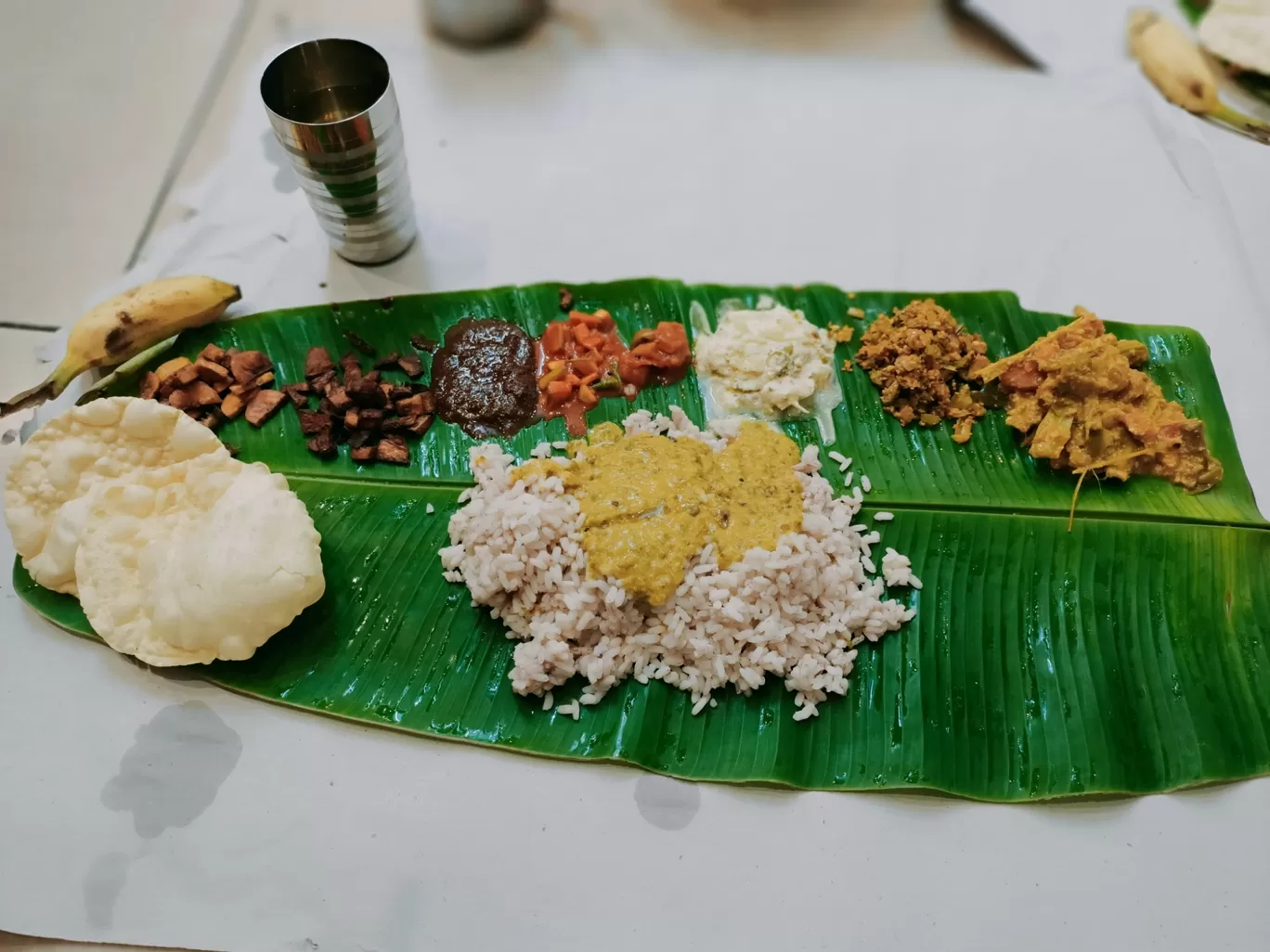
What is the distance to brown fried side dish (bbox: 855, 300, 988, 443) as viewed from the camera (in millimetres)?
3102

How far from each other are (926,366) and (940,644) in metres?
1.04

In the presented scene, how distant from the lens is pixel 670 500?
2709mm

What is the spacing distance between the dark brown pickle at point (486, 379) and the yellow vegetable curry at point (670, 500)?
348mm

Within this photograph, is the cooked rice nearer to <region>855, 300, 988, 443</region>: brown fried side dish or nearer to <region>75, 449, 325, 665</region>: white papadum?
<region>75, 449, 325, 665</region>: white papadum

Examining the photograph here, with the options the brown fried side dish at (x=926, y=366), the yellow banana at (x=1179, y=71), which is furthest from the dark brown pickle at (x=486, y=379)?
the yellow banana at (x=1179, y=71)

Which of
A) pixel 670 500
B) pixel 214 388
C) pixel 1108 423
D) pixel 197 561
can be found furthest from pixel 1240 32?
pixel 197 561

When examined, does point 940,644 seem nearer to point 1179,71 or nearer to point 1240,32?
point 1179,71

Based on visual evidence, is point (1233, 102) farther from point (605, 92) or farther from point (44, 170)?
point (44, 170)

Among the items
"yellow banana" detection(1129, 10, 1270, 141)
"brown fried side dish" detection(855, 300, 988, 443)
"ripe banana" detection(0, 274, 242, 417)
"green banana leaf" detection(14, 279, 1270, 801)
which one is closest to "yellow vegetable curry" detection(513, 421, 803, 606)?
"green banana leaf" detection(14, 279, 1270, 801)

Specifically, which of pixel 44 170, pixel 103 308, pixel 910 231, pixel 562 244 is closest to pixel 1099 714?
pixel 910 231

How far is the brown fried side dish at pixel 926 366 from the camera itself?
122 inches

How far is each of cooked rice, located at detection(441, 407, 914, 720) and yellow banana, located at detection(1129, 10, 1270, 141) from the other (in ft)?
10.4

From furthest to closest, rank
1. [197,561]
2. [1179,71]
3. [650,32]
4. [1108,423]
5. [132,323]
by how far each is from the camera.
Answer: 1. [650,32]
2. [1179,71]
3. [132,323]
4. [1108,423]
5. [197,561]

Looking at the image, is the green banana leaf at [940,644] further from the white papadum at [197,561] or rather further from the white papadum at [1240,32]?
the white papadum at [1240,32]
